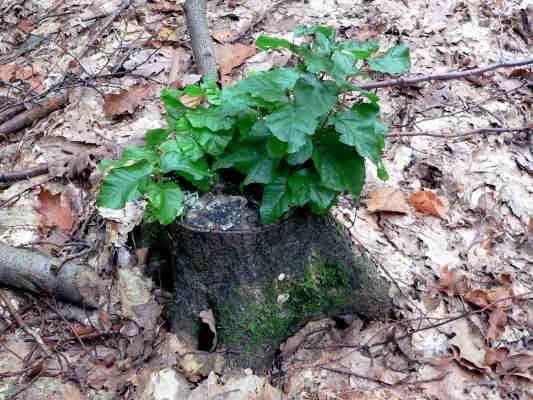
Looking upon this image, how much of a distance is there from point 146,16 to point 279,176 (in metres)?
3.16

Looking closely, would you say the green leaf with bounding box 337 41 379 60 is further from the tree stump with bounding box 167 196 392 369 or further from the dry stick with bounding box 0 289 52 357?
the dry stick with bounding box 0 289 52 357

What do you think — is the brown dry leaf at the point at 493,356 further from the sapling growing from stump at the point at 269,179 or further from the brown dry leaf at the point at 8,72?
the brown dry leaf at the point at 8,72

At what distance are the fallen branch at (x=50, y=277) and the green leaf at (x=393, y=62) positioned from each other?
1.56 meters

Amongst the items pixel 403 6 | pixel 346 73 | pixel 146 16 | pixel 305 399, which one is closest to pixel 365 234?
pixel 305 399

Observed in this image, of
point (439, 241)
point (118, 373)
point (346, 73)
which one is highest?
point (346, 73)

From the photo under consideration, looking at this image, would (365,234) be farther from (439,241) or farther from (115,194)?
(115,194)

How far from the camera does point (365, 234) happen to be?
9.12ft

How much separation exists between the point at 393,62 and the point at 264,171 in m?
0.57

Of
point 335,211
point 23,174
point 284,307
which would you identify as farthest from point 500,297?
point 23,174

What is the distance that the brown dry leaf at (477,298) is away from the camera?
247 centimetres

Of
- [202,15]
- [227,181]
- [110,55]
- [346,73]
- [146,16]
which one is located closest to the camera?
[346,73]

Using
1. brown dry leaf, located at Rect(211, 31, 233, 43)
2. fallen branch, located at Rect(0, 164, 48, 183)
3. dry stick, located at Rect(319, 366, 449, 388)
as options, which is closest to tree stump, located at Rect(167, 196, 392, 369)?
dry stick, located at Rect(319, 366, 449, 388)

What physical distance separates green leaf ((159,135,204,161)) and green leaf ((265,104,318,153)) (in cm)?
36

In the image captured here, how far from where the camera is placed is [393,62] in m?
1.73
